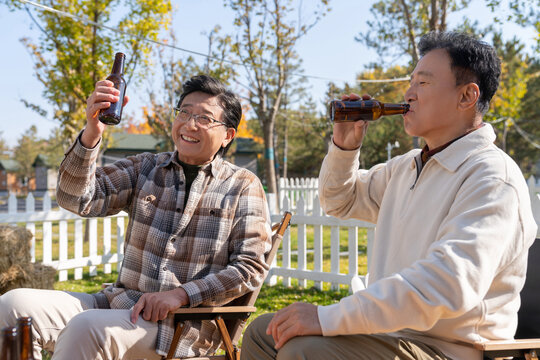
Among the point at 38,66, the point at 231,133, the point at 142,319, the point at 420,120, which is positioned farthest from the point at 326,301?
the point at 38,66

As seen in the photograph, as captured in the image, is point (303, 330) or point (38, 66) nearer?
point (303, 330)

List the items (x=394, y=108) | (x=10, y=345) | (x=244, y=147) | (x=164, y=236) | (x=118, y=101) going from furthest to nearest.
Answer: (x=244, y=147) < (x=164, y=236) < (x=118, y=101) < (x=394, y=108) < (x=10, y=345)

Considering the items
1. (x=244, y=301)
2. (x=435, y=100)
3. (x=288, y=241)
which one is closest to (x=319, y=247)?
(x=288, y=241)

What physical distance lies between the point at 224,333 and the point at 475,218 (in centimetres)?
127

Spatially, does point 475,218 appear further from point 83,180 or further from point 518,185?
point 83,180

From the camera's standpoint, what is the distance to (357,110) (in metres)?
2.18

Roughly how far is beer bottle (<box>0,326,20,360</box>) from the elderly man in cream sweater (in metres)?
0.76

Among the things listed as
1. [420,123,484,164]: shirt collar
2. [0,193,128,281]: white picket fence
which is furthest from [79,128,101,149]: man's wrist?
[0,193,128,281]: white picket fence

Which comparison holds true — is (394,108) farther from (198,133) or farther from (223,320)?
(223,320)

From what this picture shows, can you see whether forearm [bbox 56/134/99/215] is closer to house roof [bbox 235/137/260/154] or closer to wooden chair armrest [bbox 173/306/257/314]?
wooden chair armrest [bbox 173/306/257/314]

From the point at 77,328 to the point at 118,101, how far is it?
1011 mm

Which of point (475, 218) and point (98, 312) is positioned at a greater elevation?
point (475, 218)

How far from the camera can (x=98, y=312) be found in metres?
2.14

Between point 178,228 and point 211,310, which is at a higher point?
point 178,228
